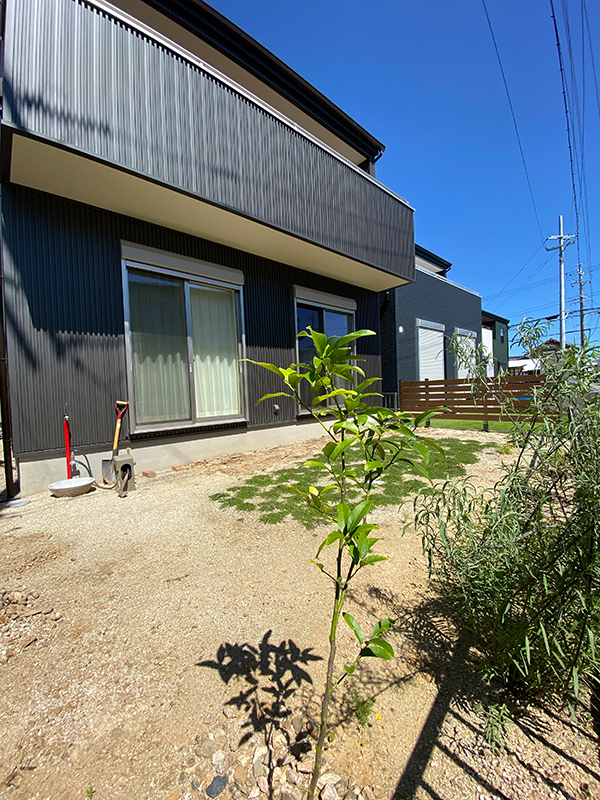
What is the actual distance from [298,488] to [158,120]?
458 centimetres

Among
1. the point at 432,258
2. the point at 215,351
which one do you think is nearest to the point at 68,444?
the point at 215,351

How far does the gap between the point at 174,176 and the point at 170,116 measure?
2.57ft

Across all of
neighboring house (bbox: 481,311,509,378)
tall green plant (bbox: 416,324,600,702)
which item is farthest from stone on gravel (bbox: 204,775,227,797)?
neighboring house (bbox: 481,311,509,378)

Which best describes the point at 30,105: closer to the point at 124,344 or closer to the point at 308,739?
the point at 124,344

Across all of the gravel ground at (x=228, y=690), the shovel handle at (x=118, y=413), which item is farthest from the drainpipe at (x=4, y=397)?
the gravel ground at (x=228, y=690)

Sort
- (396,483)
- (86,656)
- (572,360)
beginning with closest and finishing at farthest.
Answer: (572,360) → (86,656) → (396,483)

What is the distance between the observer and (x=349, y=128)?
28.3 ft

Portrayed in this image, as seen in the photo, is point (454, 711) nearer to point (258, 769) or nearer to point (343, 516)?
point (258, 769)

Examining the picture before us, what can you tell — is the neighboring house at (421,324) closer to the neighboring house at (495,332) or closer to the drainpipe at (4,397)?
the neighboring house at (495,332)

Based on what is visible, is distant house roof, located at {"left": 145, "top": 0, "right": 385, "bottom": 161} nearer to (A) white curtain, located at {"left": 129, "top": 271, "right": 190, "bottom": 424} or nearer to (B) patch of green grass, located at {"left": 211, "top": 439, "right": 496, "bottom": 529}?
(A) white curtain, located at {"left": 129, "top": 271, "right": 190, "bottom": 424}

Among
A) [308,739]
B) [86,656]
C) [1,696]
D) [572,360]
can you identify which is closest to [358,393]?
[572,360]

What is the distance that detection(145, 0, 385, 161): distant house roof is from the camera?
559cm

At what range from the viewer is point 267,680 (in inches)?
54.7

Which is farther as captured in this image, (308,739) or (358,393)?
(308,739)
